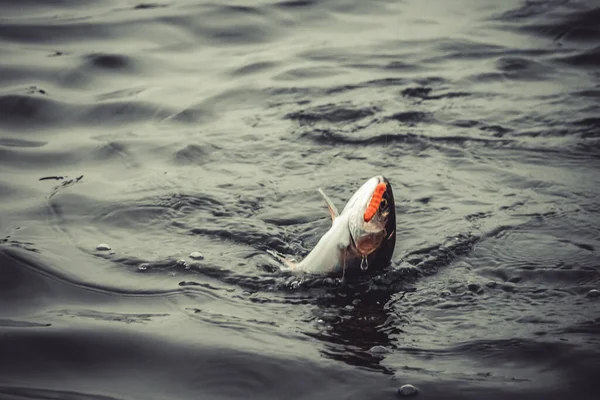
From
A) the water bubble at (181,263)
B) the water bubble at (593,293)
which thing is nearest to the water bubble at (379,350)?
the water bubble at (593,293)

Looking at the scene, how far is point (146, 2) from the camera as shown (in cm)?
1208

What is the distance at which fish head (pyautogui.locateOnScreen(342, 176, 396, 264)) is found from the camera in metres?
5.02

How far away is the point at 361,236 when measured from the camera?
5.15 meters

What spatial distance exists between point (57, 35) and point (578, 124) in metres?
6.11

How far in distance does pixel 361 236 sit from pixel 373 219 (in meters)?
0.14

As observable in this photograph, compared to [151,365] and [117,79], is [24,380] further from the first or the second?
[117,79]

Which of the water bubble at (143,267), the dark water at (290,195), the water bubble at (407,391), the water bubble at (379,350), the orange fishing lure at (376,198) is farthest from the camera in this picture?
the water bubble at (143,267)

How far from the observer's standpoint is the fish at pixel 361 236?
5.04 m

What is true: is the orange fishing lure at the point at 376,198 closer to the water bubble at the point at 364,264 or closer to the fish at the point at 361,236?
the fish at the point at 361,236

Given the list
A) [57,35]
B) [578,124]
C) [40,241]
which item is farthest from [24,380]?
[57,35]

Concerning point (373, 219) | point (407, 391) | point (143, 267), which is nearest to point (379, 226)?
point (373, 219)

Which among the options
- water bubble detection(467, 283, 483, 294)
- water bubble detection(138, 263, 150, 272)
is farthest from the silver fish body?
water bubble detection(138, 263, 150, 272)

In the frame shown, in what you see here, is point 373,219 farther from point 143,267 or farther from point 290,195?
point 290,195

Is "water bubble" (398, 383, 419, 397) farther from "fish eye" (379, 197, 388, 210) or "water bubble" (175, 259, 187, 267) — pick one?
"water bubble" (175, 259, 187, 267)
